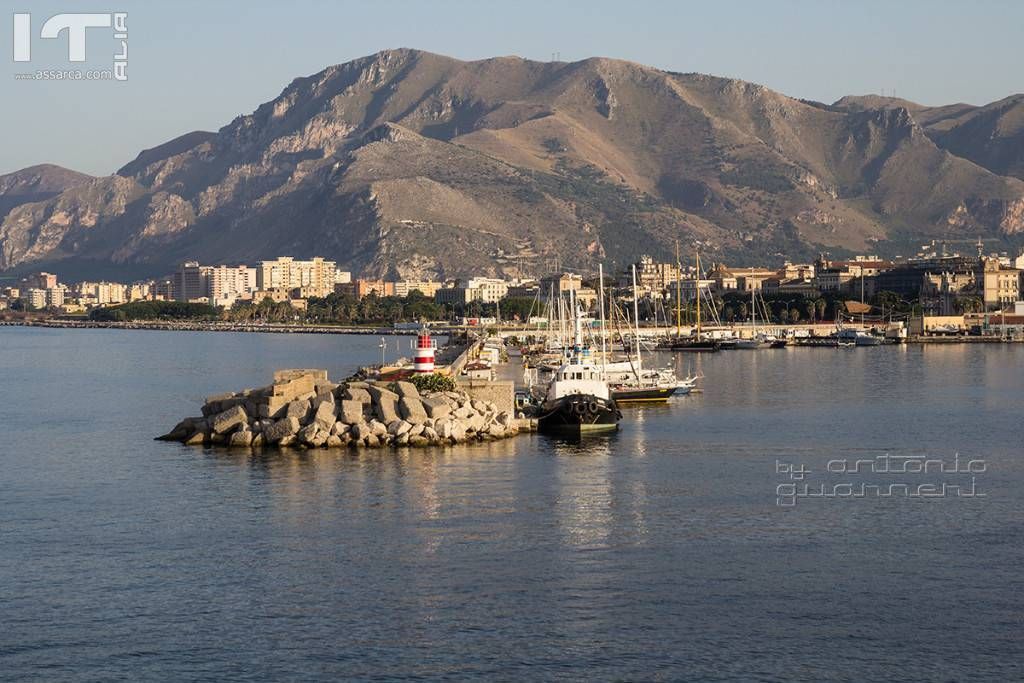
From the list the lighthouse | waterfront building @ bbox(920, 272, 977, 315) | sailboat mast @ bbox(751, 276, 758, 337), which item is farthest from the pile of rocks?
waterfront building @ bbox(920, 272, 977, 315)

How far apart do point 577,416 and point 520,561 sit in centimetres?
2133

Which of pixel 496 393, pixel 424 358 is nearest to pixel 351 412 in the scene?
pixel 496 393

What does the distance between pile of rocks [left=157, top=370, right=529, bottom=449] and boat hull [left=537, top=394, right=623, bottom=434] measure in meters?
1.01

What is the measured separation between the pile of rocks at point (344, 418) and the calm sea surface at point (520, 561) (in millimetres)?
1069

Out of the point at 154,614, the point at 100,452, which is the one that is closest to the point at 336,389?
the point at 100,452

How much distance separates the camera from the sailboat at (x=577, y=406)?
1925 inches

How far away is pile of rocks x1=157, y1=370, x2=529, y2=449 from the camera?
43.8 meters

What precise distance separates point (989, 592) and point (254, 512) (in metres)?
14.5

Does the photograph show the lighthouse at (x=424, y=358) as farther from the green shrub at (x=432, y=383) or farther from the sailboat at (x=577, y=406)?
the sailboat at (x=577, y=406)

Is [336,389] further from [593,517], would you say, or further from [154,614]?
[154,614]

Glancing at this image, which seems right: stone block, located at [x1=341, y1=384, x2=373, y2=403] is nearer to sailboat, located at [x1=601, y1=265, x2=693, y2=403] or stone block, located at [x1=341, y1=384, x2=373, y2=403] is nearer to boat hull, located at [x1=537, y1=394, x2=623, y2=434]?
boat hull, located at [x1=537, y1=394, x2=623, y2=434]

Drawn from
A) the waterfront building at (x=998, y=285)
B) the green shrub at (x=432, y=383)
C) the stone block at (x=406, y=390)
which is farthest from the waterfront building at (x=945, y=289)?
the stone block at (x=406, y=390)

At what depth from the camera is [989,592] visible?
25484 millimetres

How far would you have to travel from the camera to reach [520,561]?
27828 mm
